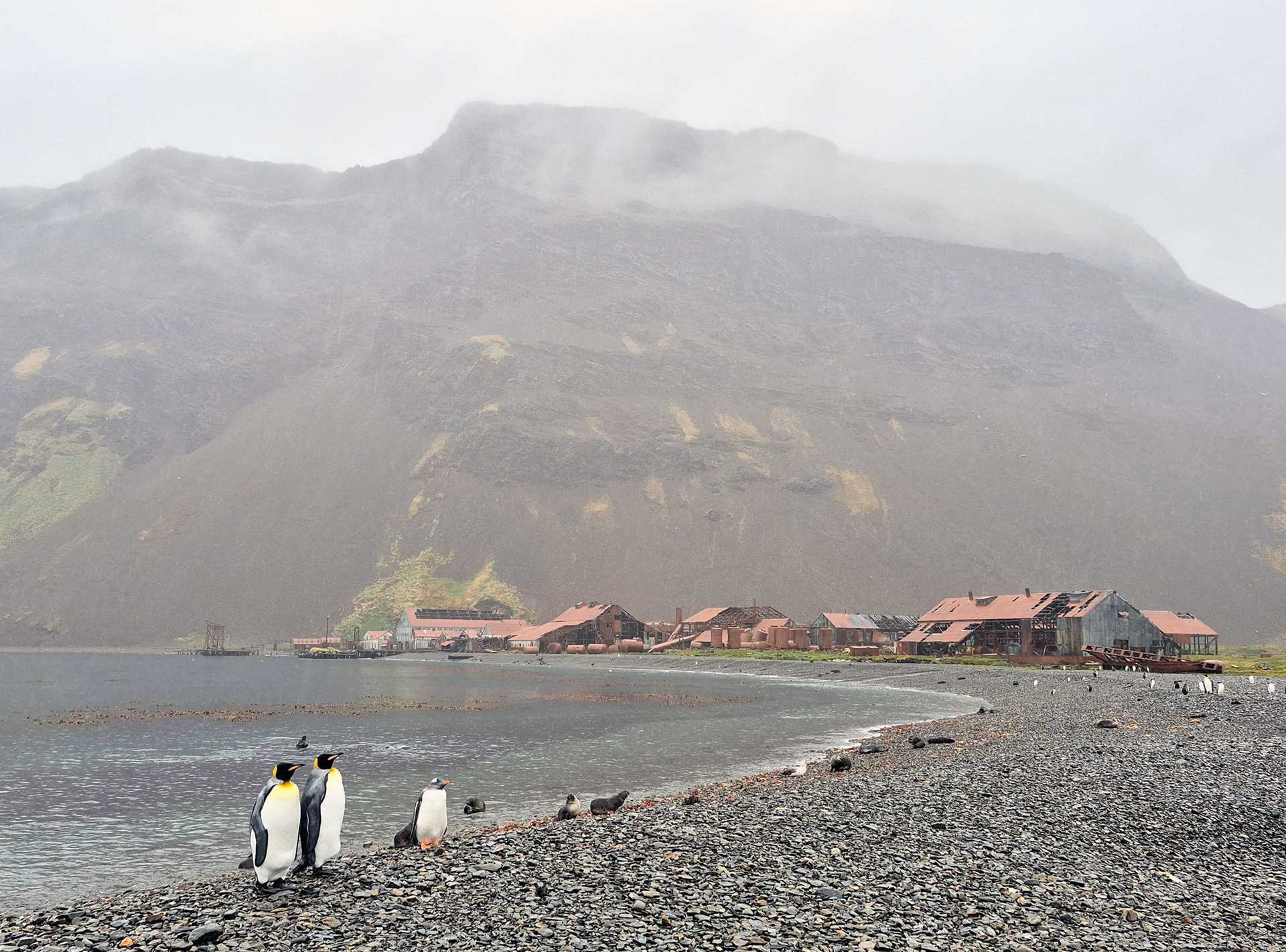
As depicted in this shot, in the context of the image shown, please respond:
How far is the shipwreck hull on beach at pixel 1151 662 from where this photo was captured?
68.0 metres

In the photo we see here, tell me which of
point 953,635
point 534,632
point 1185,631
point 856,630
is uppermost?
point 1185,631

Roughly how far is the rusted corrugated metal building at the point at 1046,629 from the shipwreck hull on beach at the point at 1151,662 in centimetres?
311

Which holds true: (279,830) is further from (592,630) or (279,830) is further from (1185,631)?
(592,630)

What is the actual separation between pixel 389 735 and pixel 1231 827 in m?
33.7

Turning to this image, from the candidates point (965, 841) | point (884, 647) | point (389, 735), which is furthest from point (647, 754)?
point (884, 647)

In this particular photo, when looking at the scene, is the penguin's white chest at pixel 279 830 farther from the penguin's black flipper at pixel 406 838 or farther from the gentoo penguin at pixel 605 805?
the gentoo penguin at pixel 605 805

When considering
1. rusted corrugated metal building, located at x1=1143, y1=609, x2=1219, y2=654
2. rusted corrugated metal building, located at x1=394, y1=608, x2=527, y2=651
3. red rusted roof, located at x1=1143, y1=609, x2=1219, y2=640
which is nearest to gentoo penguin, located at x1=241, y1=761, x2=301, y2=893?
rusted corrugated metal building, located at x1=1143, y1=609, x2=1219, y2=654

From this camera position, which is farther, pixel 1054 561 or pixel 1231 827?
pixel 1054 561

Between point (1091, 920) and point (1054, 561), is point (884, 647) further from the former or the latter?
point (1091, 920)

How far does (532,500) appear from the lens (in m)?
188

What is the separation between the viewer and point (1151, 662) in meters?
72.4

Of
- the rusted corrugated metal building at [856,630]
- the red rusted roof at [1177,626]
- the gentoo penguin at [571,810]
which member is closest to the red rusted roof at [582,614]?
the rusted corrugated metal building at [856,630]

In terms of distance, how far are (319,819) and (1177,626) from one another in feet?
379

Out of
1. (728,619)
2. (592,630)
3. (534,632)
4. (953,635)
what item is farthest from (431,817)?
(534,632)
